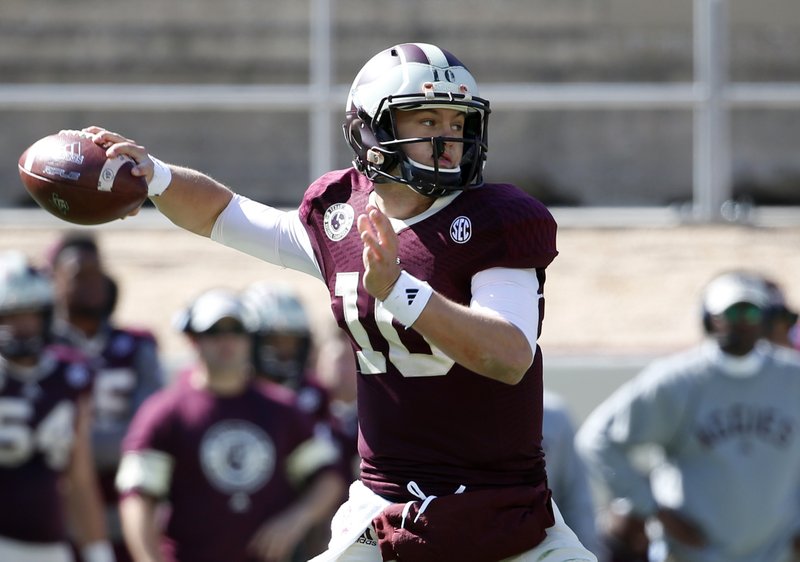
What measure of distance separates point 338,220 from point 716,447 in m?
3.28

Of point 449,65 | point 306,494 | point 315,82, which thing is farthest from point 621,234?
point 449,65

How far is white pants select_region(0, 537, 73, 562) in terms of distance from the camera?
20.7 feet

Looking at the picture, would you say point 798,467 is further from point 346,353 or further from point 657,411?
point 346,353

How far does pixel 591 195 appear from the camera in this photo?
12766mm

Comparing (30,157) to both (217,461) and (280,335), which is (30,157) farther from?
(280,335)

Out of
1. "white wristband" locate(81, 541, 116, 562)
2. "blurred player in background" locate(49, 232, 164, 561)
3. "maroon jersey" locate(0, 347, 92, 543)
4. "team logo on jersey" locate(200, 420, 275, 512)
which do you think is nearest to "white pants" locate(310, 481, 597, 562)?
"team logo on jersey" locate(200, 420, 275, 512)

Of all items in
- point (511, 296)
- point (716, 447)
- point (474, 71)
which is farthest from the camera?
point (474, 71)

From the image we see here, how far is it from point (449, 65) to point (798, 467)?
355 centimetres

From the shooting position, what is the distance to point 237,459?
6496 millimetres

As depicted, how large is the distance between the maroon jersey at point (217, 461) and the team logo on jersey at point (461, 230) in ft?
9.60

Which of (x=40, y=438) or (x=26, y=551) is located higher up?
(x=40, y=438)

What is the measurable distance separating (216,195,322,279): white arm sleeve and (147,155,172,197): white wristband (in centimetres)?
16

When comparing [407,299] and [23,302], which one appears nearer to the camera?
[407,299]

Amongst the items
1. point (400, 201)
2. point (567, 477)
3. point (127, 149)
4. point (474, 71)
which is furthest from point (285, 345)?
point (474, 71)
